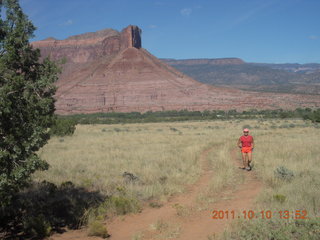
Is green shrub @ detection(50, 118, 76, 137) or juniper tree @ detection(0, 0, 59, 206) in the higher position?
juniper tree @ detection(0, 0, 59, 206)

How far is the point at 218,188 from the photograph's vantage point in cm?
901

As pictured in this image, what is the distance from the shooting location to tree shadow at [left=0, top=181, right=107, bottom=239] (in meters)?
6.66

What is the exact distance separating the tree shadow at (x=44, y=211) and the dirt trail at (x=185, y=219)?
0.49 metres

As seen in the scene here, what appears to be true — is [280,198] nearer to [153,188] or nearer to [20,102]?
[153,188]

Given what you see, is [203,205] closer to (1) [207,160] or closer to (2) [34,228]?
(2) [34,228]

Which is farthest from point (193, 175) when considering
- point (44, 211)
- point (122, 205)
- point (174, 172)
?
point (44, 211)

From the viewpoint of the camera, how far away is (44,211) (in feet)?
25.3

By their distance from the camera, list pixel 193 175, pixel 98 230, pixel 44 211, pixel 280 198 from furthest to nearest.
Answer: pixel 193 175 < pixel 44 211 < pixel 280 198 < pixel 98 230

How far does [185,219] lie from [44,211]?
345 centimetres

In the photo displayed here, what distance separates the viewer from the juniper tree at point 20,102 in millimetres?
5324

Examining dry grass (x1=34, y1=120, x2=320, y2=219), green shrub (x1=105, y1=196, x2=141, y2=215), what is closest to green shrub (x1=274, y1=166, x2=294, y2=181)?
dry grass (x1=34, y1=120, x2=320, y2=219)

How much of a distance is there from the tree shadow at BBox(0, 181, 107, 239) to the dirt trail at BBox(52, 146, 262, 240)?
0.49 m

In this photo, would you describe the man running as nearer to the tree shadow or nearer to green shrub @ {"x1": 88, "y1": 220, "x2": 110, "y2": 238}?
the tree shadow

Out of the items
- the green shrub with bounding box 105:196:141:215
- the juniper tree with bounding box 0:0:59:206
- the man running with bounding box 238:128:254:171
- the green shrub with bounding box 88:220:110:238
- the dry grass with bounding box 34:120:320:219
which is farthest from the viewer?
the man running with bounding box 238:128:254:171
